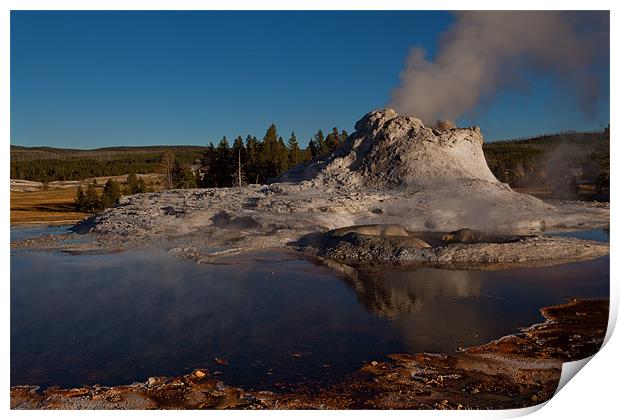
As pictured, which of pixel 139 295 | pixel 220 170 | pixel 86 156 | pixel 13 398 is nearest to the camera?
pixel 13 398

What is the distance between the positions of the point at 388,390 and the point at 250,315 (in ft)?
6.74

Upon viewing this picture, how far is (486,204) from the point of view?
10.6 metres

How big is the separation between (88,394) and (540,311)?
406cm

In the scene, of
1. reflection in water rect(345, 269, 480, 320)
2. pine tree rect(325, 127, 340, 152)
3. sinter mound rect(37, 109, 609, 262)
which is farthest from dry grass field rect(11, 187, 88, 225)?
pine tree rect(325, 127, 340, 152)

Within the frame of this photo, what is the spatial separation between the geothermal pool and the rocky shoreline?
0.15 m

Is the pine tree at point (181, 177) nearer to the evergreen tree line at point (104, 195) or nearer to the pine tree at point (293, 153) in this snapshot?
the pine tree at point (293, 153)

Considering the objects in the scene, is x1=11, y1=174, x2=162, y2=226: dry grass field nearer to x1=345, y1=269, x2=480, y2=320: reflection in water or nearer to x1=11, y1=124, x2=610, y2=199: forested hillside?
x1=11, y1=124, x2=610, y2=199: forested hillside

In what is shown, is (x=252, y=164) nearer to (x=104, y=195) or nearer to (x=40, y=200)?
(x=104, y=195)

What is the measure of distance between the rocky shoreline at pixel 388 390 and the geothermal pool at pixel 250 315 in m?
0.15

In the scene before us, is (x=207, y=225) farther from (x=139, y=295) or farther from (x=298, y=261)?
(x=139, y=295)

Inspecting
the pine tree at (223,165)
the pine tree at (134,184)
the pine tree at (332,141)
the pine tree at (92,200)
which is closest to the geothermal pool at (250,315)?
the pine tree at (92,200)

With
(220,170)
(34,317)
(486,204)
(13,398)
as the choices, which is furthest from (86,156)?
(220,170)

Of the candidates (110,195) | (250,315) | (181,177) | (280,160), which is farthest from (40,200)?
(181,177)

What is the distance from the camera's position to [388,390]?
128 inches
